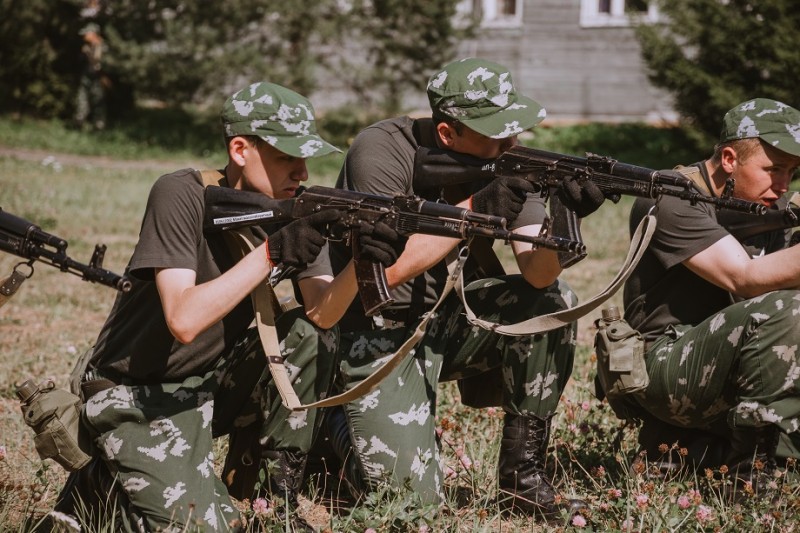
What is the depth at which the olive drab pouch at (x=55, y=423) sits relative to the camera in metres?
3.61

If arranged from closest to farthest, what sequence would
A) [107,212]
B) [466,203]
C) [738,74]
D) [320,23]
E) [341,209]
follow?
[341,209] → [466,203] → [107,212] → [738,74] → [320,23]

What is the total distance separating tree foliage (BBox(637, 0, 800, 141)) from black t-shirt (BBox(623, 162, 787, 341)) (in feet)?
36.5

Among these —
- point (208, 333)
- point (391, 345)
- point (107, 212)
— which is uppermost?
point (208, 333)

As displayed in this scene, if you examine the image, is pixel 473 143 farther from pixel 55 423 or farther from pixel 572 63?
pixel 572 63

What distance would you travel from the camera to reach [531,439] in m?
4.25

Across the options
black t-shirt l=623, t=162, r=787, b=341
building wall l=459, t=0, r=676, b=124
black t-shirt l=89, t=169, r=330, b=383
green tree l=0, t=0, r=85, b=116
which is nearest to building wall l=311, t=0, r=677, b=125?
building wall l=459, t=0, r=676, b=124

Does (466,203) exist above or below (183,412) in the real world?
above

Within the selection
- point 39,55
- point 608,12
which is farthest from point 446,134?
point 39,55

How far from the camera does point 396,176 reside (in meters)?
4.25

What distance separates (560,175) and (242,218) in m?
1.36

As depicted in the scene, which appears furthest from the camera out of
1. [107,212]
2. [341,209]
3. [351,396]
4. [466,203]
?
[107,212]

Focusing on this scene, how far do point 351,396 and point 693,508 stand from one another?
53.2 inches

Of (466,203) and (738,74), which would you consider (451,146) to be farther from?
(738,74)

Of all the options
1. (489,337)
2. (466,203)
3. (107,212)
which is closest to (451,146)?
(466,203)
